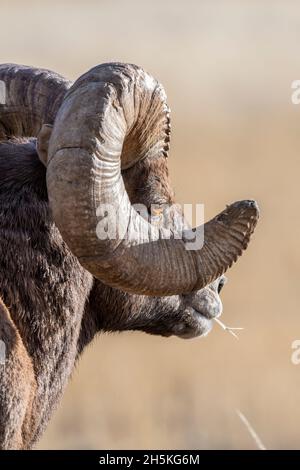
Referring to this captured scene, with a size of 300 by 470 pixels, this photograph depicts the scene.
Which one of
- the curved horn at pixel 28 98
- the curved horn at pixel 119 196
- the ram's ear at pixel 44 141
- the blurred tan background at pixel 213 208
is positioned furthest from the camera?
the blurred tan background at pixel 213 208

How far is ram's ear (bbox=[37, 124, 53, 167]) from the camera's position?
7543 mm

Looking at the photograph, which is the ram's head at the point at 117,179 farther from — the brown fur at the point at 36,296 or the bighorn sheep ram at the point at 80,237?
the brown fur at the point at 36,296

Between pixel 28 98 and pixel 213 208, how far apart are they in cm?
1204

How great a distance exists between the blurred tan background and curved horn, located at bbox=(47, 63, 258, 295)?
19.4 ft

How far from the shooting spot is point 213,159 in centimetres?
2359

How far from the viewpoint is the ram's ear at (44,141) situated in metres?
7.54

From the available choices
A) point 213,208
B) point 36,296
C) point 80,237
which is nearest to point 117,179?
point 80,237

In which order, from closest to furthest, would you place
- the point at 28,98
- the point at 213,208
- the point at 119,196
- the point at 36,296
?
the point at 119,196 < the point at 36,296 < the point at 28,98 < the point at 213,208

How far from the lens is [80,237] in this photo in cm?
724

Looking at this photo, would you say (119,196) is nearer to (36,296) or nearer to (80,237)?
(80,237)

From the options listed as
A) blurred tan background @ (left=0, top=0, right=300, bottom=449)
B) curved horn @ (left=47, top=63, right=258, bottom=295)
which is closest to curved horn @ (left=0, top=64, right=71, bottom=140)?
curved horn @ (left=47, top=63, right=258, bottom=295)

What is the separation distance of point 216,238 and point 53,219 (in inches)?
33.9

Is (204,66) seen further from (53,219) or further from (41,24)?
(53,219)

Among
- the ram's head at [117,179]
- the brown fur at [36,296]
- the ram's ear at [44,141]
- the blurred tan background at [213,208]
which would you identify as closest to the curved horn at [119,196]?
the ram's head at [117,179]
